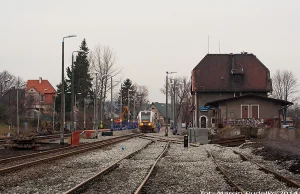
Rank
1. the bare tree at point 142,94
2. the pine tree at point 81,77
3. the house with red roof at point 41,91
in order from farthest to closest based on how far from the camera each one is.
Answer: the bare tree at point 142,94 → the house with red roof at point 41,91 → the pine tree at point 81,77

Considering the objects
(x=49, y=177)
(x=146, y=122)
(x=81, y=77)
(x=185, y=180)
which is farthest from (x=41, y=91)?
(x=185, y=180)

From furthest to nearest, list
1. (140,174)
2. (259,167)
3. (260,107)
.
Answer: (260,107), (259,167), (140,174)

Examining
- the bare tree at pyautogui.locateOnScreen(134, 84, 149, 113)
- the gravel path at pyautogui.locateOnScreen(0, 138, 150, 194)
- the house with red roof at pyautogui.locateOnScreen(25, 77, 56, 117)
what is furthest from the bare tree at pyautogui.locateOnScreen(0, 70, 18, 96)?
the gravel path at pyautogui.locateOnScreen(0, 138, 150, 194)

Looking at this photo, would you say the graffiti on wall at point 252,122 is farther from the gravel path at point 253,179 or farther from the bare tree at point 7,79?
the bare tree at point 7,79

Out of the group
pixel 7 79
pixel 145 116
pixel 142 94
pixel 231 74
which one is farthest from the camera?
pixel 142 94

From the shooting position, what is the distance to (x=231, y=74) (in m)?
72.6

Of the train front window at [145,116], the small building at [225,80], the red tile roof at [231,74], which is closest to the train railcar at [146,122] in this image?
the train front window at [145,116]

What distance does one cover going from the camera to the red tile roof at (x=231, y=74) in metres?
70.9

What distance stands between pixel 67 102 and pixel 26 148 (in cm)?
6159

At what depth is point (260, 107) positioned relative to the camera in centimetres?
5359

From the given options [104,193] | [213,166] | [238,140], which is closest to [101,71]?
[238,140]

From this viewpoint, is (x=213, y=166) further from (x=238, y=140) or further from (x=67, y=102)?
(x=67, y=102)

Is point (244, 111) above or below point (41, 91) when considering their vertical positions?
below

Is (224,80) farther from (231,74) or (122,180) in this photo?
(122,180)
